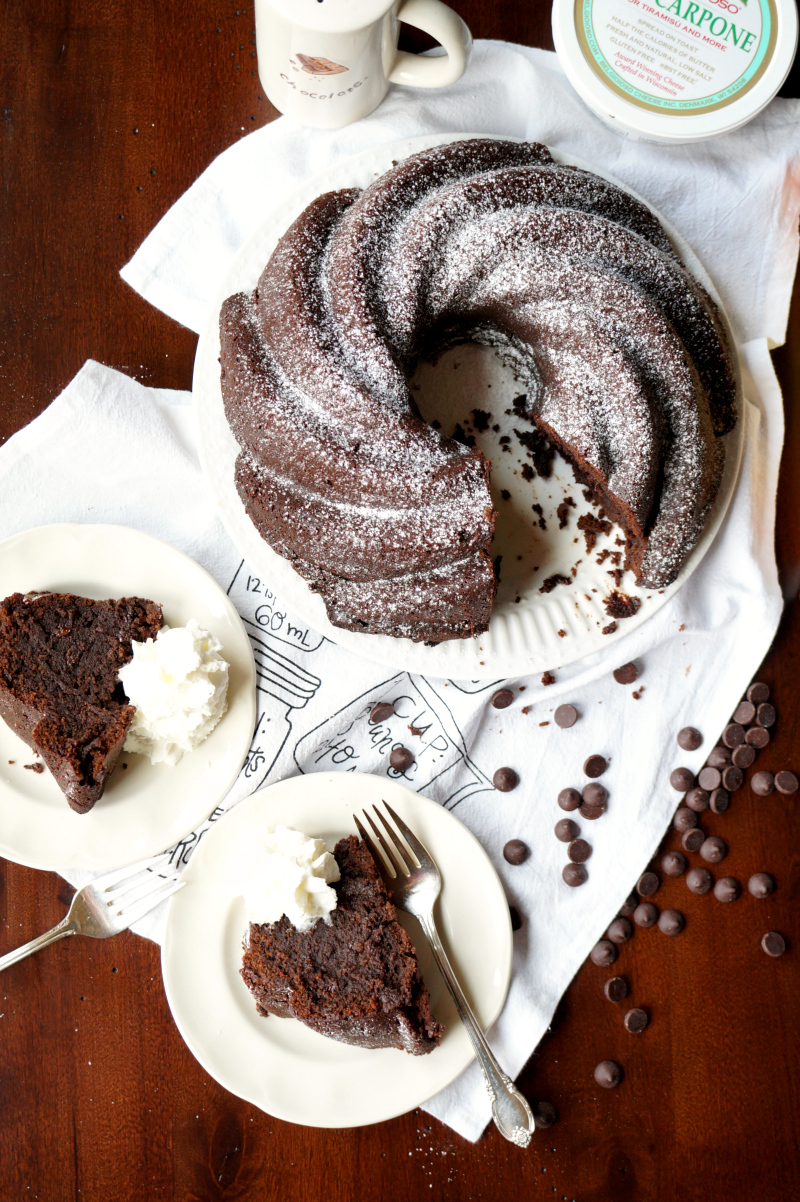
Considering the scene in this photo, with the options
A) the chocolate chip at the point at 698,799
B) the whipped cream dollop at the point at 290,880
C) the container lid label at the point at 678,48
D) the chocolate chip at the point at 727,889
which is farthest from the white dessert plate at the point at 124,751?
the container lid label at the point at 678,48

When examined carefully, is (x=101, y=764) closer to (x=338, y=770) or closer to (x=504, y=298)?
(x=338, y=770)

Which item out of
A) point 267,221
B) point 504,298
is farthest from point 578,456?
point 267,221

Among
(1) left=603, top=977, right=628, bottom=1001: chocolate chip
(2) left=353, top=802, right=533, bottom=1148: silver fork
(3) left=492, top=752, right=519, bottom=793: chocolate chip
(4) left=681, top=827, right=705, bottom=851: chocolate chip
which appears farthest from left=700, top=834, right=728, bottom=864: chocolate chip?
(2) left=353, top=802, right=533, bottom=1148: silver fork

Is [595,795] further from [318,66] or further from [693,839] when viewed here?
[318,66]

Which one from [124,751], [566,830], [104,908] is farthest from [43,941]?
[566,830]

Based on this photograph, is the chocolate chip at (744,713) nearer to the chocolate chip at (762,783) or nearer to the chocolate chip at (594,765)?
the chocolate chip at (762,783)
